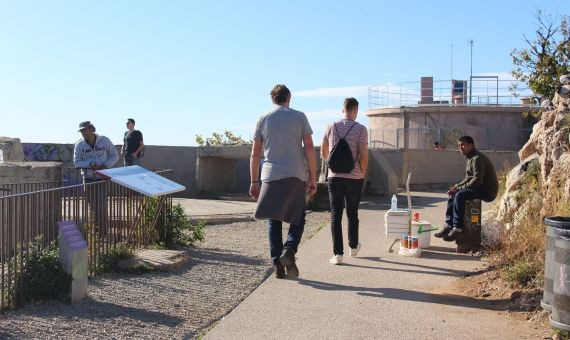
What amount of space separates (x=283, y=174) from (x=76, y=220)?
237cm

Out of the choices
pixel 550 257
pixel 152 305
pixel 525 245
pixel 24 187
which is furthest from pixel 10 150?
pixel 550 257

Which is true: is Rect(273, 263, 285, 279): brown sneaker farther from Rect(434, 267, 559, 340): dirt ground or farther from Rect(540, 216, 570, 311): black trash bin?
Rect(540, 216, 570, 311): black trash bin

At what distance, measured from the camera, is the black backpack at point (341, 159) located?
827cm

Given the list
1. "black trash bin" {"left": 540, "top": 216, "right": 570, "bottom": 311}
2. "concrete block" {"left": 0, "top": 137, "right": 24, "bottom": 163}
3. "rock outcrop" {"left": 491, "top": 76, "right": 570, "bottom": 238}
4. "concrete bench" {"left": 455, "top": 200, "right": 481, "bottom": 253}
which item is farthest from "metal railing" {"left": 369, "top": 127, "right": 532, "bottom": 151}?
"black trash bin" {"left": 540, "top": 216, "right": 570, "bottom": 311}

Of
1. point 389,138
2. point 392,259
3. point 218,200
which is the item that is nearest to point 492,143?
point 389,138

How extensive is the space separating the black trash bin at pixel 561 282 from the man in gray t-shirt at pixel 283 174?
9.36 feet

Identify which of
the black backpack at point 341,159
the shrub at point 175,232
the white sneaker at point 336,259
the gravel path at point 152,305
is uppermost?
the black backpack at point 341,159

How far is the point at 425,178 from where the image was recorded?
25.1 m

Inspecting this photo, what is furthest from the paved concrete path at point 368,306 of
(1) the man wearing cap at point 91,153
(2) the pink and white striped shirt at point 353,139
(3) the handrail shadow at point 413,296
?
(1) the man wearing cap at point 91,153

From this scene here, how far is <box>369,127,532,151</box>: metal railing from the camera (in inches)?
1355

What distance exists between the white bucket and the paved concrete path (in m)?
0.34

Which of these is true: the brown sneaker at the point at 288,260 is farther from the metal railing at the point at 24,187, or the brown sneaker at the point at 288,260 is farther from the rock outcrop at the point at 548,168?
the metal railing at the point at 24,187

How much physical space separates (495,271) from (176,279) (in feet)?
10.7

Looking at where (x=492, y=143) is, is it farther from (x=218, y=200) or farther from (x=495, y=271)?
(x=495, y=271)
